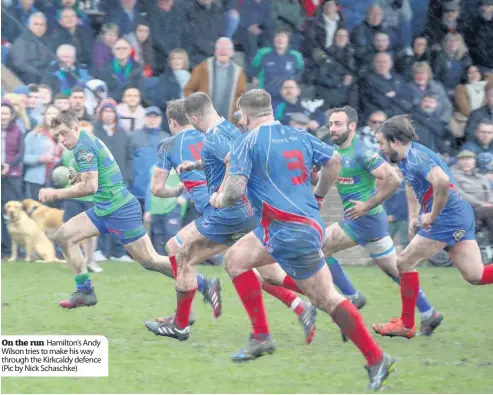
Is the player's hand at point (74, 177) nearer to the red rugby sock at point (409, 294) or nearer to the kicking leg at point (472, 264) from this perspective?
the red rugby sock at point (409, 294)

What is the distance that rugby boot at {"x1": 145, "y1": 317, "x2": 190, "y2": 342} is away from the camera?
1086 centimetres

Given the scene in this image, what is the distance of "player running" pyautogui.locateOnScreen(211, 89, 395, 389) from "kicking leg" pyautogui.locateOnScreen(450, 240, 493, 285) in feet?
5.83

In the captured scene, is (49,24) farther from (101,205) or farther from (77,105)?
(101,205)

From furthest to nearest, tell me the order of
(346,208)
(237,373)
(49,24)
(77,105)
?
(49,24)
(77,105)
(346,208)
(237,373)

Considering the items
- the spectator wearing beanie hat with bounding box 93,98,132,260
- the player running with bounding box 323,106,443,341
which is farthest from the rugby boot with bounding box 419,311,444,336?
the spectator wearing beanie hat with bounding box 93,98,132,260

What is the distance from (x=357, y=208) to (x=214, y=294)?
1.44 m

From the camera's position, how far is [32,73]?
1761 centimetres

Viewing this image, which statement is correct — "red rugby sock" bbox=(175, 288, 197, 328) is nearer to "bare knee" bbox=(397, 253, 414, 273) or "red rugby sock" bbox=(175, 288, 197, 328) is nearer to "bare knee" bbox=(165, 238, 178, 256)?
"bare knee" bbox=(165, 238, 178, 256)

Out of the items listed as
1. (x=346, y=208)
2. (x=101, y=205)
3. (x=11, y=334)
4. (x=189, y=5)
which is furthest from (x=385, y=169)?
(x=189, y=5)

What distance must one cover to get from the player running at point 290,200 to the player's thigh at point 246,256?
0.44 metres

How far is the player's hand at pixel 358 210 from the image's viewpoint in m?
11.4

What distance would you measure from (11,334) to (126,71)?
7.12 meters

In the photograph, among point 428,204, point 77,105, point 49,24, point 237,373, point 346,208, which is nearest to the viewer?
point 237,373

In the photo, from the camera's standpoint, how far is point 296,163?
934cm
